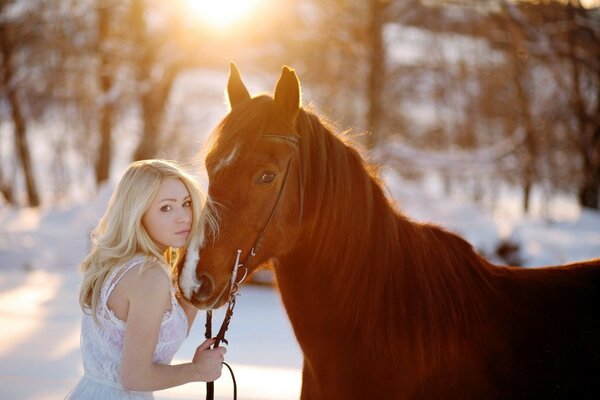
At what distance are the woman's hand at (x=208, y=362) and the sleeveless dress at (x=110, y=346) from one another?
11cm

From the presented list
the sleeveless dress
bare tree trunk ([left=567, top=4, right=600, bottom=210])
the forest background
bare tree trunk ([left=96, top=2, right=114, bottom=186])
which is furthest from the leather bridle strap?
bare tree trunk ([left=567, top=4, right=600, bottom=210])

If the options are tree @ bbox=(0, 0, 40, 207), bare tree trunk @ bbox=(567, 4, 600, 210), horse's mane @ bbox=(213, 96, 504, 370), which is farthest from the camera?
tree @ bbox=(0, 0, 40, 207)

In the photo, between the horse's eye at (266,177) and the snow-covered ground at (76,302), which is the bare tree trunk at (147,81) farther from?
the horse's eye at (266,177)

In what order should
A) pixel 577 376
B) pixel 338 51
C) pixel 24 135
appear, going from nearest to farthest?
pixel 577 376, pixel 338 51, pixel 24 135

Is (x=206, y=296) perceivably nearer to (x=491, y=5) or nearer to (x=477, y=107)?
(x=491, y=5)

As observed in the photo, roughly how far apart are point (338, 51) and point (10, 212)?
22.7 ft

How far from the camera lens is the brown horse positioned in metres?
1.79

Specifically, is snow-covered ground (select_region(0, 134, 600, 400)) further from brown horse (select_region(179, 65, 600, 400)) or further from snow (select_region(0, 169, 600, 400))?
brown horse (select_region(179, 65, 600, 400))

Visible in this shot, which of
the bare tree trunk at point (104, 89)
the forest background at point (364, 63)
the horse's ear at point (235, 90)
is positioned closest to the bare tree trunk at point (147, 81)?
the forest background at point (364, 63)

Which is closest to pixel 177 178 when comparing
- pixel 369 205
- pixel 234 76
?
pixel 234 76

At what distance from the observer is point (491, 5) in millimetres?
8992

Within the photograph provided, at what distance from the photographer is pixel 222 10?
945 centimetres

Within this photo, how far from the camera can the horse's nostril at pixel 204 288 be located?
1.62m

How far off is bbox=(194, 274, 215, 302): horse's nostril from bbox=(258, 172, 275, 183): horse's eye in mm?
361
